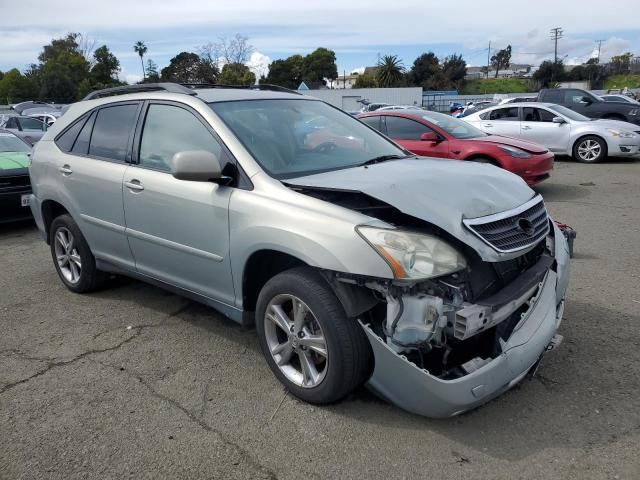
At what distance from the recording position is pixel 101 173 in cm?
435

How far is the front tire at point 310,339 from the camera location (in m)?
2.82

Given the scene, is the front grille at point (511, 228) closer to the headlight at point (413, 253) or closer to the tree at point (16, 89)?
the headlight at point (413, 253)

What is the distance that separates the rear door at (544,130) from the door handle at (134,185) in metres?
11.2

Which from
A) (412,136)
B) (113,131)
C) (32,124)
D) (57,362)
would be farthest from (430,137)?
(32,124)

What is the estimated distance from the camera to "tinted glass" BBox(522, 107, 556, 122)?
13.1 metres

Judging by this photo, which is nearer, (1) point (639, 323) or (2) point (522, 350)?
(2) point (522, 350)

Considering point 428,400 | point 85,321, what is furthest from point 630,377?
point 85,321

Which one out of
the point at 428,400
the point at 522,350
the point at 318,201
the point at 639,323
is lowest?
the point at 639,323

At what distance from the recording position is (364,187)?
117 inches

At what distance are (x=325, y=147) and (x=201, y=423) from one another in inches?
79.2

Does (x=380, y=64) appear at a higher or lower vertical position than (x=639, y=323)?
higher

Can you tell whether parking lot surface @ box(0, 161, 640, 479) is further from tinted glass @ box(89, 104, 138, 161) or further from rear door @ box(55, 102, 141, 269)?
tinted glass @ box(89, 104, 138, 161)

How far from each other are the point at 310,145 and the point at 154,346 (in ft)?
6.06

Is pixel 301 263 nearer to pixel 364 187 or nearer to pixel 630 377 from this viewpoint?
pixel 364 187
